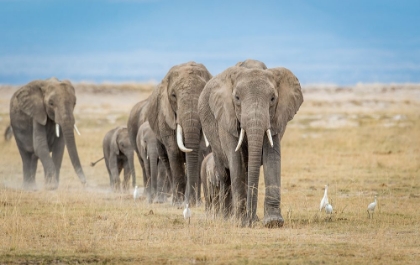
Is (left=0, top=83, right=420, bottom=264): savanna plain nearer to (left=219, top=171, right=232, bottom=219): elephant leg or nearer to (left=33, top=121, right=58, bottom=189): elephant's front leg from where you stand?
(left=219, top=171, right=232, bottom=219): elephant leg

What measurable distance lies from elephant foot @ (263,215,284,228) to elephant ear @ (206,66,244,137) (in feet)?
4.50

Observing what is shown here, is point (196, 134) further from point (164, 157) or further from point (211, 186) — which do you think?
point (164, 157)

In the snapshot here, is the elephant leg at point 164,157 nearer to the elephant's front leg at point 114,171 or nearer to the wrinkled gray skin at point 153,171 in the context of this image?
the wrinkled gray skin at point 153,171

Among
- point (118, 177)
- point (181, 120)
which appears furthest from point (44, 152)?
point (181, 120)

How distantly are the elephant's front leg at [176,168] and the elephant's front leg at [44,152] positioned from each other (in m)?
5.26

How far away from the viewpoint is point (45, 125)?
2464cm

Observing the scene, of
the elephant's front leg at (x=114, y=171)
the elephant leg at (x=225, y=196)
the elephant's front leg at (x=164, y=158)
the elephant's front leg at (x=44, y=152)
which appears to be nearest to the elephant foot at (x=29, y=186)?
the elephant's front leg at (x=44, y=152)

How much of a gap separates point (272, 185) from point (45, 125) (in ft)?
38.3

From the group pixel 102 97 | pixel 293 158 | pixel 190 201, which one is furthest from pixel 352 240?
pixel 102 97

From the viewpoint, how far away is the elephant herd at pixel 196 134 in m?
14.2

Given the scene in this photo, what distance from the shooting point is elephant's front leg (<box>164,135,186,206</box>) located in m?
18.9

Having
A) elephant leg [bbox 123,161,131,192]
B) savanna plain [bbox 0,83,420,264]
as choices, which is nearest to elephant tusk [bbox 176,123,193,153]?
savanna plain [bbox 0,83,420,264]

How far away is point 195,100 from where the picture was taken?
59.2 feet

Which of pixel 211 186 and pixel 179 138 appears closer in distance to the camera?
pixel 211 186
